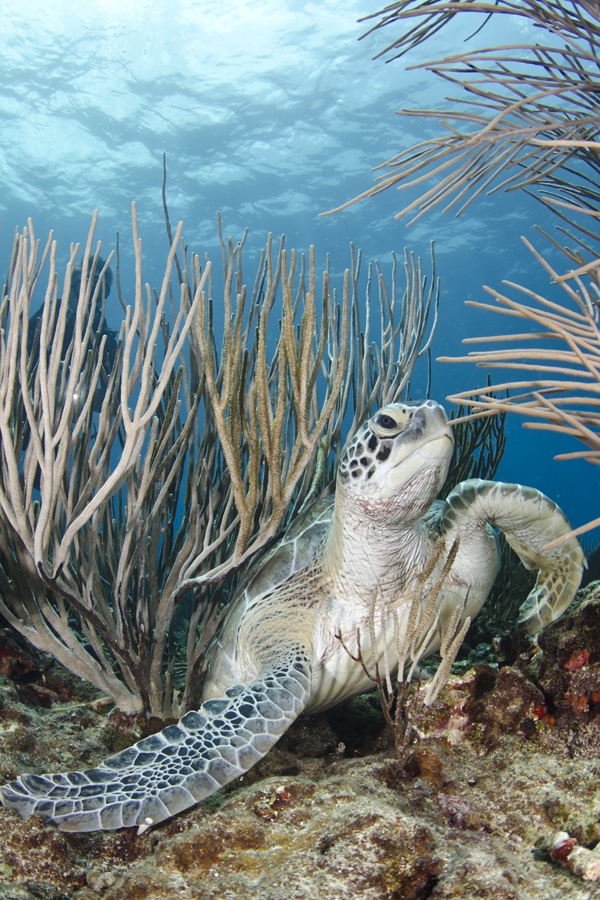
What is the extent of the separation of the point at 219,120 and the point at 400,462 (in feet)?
80.3

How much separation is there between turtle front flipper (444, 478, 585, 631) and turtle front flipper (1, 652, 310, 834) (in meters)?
1.11

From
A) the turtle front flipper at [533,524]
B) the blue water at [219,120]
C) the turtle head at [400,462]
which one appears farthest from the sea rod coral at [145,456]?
the blue water at [219,120]

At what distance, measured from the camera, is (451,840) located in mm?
1167

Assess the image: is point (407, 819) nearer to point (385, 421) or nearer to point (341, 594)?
point (341, 594)

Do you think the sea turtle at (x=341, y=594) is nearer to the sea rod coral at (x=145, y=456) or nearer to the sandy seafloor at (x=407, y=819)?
the sandy seafloor at (x=407, y=819)

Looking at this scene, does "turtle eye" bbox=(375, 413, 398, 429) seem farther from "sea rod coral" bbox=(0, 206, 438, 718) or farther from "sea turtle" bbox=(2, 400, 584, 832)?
"sea rod coral" bbox=(0, 206, 438, 718)

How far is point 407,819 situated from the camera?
1160 mm

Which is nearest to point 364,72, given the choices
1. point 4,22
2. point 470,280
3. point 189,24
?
point 189,24

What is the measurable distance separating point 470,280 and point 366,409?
Result: 118ft

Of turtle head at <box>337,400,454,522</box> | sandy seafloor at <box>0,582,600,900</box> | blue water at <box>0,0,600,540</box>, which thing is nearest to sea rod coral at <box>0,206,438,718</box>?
turtle head at <box>337,400,454,522</box>

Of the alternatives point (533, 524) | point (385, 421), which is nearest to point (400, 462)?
point (385, 421)

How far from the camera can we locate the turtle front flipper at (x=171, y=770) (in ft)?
4.48

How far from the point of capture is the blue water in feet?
59.7

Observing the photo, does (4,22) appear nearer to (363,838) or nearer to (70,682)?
(70,682)
